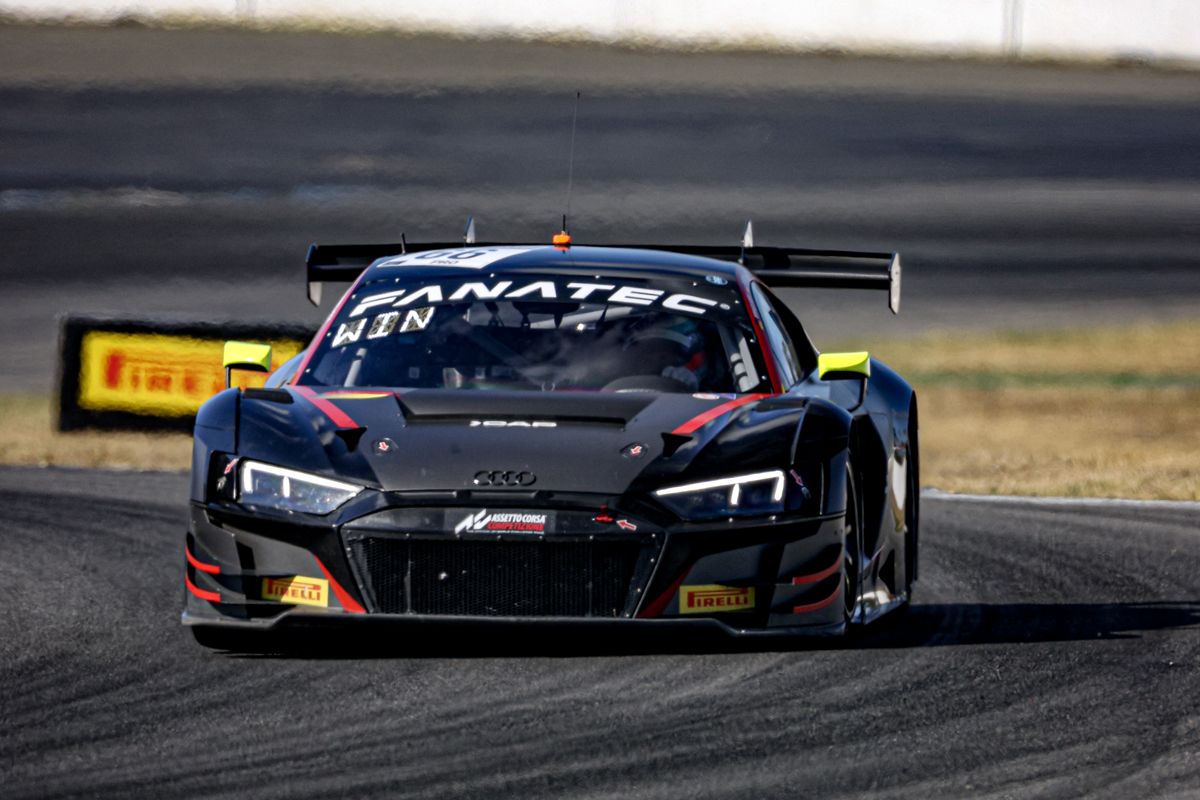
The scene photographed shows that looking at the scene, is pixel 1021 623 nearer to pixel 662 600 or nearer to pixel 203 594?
pixel 662 600

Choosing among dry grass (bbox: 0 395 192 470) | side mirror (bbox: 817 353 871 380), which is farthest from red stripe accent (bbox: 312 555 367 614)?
dry grass (bbox: 0 395 192 470)

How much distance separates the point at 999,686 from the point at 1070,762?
1040 millimetres

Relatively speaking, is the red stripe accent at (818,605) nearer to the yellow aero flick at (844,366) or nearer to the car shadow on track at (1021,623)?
the car shadow on track at (1021,623)

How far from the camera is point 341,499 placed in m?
6.09

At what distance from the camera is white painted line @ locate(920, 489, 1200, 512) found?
12.0 meters

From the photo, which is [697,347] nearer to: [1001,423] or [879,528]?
[879,528]

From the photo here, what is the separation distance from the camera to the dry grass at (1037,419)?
1409 centimetres

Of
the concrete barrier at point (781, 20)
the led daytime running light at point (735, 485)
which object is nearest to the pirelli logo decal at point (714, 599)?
the led daytime running light at point (735, 485)

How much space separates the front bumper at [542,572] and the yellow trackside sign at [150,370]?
28.7 ft

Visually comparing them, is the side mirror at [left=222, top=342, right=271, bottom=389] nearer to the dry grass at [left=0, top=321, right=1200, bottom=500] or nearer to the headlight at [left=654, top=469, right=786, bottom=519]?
the headlight at [left=654, top=469, right=786, bottom=519]

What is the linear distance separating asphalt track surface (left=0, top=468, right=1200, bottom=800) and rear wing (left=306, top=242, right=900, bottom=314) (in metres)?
1.23

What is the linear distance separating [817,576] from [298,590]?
1.38 m

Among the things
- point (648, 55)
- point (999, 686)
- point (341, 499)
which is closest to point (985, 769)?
point (999, 686)

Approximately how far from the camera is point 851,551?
660 cm
